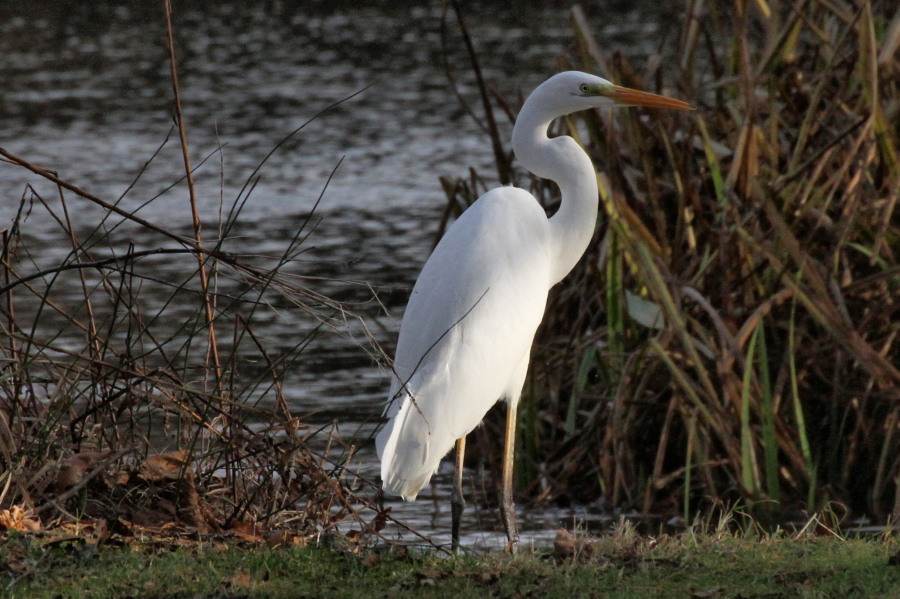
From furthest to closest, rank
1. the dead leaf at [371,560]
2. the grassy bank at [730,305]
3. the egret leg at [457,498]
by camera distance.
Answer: the grassy bank at [730,305]
the egret leg at [457,498]
the dead leaf at [371,560]

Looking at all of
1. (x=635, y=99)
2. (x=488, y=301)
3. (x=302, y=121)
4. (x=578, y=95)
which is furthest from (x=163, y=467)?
(x=302, y=121)

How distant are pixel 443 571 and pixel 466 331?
1.05 m

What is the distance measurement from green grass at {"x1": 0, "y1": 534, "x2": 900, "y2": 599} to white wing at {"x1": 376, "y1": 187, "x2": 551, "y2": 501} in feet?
1.43

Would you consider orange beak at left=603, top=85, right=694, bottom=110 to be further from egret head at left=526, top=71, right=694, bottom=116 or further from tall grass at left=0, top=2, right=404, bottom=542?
tall grass at left=0, top=2, right=404, bottom=542

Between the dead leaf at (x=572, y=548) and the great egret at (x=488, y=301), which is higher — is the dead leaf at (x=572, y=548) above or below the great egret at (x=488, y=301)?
below

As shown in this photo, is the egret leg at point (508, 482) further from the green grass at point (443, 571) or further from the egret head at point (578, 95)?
the egret head at point (578, 95)

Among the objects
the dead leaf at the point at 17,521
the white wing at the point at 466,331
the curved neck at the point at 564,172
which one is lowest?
the dead leaf at the point at 17,521

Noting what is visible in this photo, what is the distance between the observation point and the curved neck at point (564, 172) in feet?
15.6

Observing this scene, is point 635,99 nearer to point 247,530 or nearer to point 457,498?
point 457,498

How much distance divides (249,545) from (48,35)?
1972 centimetres

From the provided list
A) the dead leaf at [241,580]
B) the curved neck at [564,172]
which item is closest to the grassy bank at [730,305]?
the curved neck at [564,172]

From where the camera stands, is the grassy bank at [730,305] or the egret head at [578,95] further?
the grassy bank at [730,305]

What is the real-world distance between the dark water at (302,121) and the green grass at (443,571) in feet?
5.39

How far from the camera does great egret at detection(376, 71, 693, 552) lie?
419 centimetres
